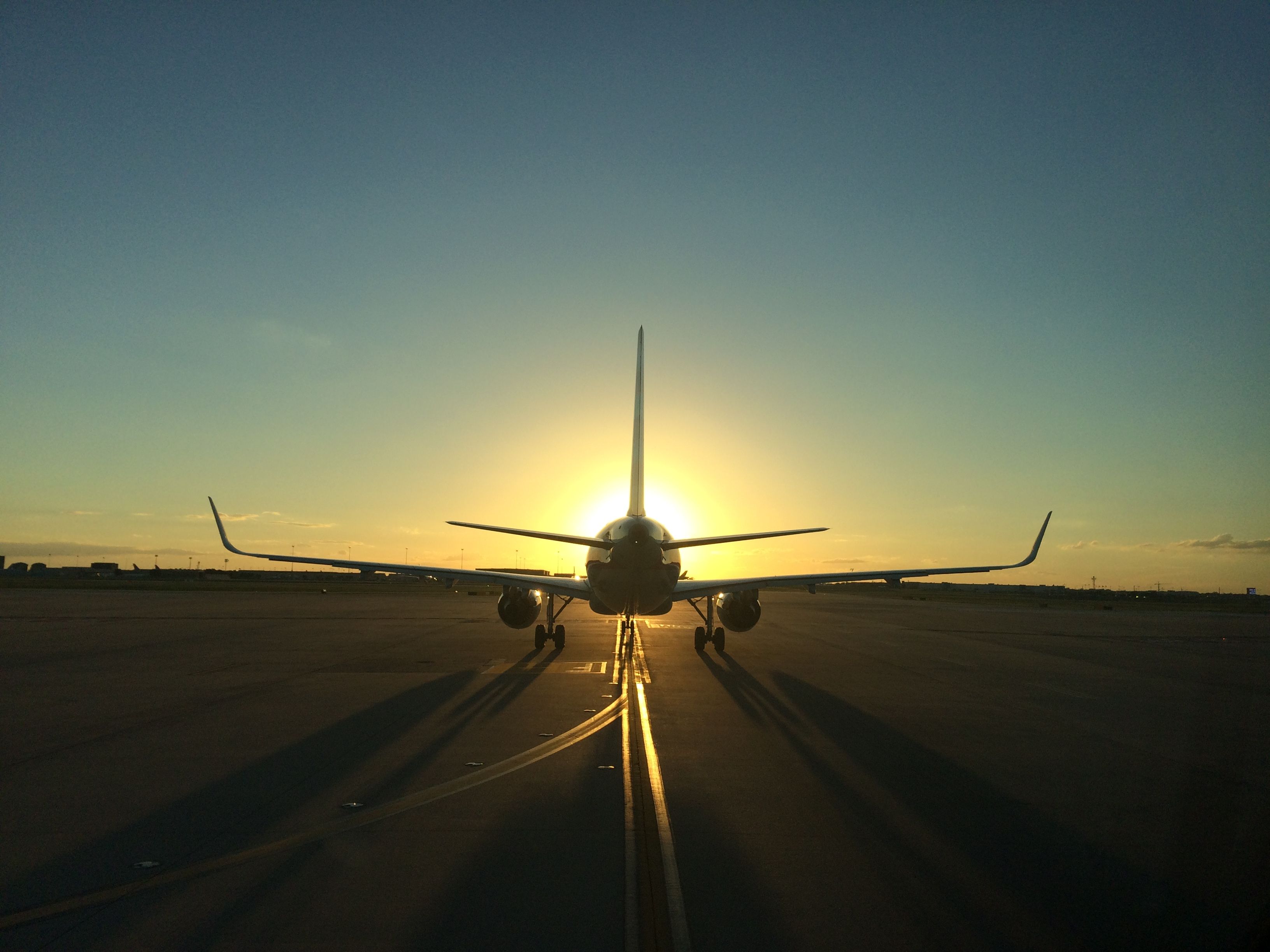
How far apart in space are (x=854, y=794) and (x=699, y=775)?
1919 millimetres

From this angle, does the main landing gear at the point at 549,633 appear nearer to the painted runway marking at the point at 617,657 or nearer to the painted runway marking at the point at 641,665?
the painted runway marking at the point at 617,657

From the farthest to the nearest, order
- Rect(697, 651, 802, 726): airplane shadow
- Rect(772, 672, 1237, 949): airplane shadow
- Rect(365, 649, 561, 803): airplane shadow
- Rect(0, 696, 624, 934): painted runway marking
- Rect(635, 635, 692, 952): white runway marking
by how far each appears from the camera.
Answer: Rect(697, 651, 802, 726): airplane shadow, Rect(365, 649, 561, 803): airplane shadow, Rect(0, 696, 624, 934): painted runway marking, Rect(772, 672, 1237, 949): airplane shadow, Rect(635, 635, 692, 952): white runway marking

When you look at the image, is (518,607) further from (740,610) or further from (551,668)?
(740,610)

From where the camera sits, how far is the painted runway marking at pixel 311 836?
5664 mm

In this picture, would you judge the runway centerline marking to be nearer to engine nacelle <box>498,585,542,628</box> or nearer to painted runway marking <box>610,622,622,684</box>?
painted runway marking <box>610,622,622,684</box>

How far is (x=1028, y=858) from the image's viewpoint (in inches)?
275

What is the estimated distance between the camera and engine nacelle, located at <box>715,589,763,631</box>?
981 inches

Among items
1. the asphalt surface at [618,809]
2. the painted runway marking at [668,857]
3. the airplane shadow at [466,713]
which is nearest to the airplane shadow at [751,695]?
the asphalt surface at [618,809]

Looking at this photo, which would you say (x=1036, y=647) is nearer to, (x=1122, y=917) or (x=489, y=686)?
(x=489, y=686)

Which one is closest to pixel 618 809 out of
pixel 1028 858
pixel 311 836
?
pixel 311 836

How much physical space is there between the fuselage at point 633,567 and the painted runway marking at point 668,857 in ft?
29.1

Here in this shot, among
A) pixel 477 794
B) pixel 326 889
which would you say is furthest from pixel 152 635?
pixel 326 889

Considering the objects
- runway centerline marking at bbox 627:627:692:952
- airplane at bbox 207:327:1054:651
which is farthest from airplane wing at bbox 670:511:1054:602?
runway centerline marking at bbox 627:627:692:952

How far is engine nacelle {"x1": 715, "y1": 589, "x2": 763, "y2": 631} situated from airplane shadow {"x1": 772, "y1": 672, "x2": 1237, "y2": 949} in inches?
526
